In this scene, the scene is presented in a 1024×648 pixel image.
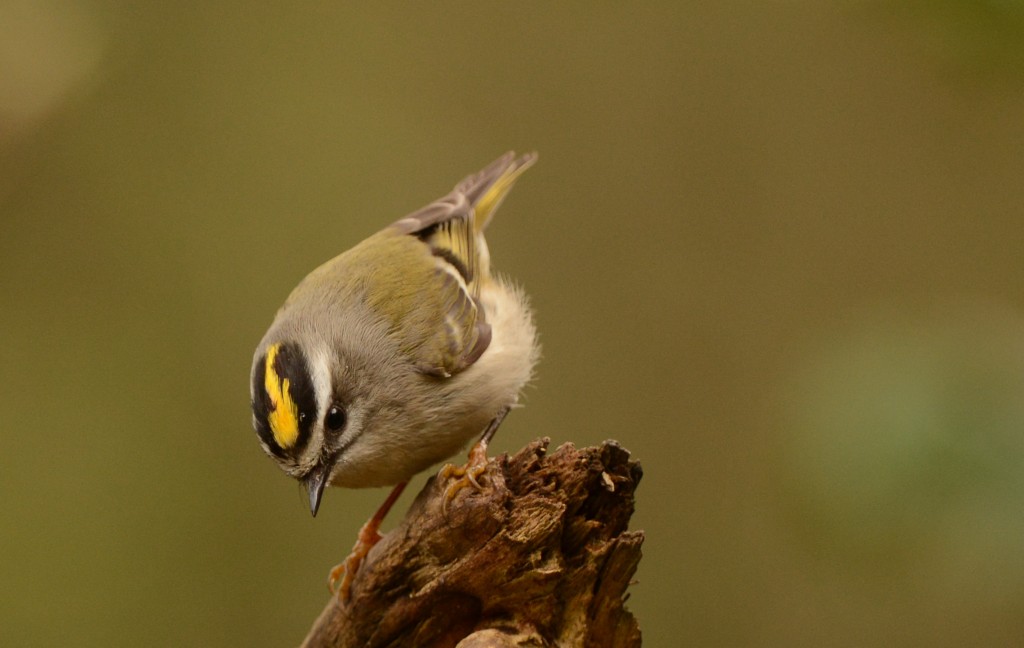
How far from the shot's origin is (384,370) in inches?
111

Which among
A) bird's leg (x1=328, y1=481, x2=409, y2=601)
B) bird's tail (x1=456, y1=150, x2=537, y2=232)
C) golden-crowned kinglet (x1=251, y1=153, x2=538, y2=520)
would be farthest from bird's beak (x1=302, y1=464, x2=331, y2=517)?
bird's tail (x1=456, y1=150, x2=537, y2=232)

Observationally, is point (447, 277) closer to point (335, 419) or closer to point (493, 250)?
point (335, 419)

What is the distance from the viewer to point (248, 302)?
5.21m

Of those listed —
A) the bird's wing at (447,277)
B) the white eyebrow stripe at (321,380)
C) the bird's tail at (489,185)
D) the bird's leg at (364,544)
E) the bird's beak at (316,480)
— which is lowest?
the bird's leg at (364,544)

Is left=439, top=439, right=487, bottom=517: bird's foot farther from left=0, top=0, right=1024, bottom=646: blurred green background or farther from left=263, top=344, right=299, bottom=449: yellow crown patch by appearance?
left=0, top=0, right=1024, bottom=646: blurred green background

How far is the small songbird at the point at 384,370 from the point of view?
2.60m

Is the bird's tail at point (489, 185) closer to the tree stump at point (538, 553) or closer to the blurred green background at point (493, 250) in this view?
the blurred green background at point (493, 250)

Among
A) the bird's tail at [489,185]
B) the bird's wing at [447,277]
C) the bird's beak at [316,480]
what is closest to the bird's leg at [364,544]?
the bird's beak at [316,480]

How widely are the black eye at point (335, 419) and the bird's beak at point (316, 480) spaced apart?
0.11 metres

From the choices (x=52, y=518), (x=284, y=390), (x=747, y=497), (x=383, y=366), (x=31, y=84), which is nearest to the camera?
(x=284, y=390)

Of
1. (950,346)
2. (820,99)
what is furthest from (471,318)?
(820,99)

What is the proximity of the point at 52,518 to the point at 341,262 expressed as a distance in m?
2.67

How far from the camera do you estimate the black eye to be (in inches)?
104

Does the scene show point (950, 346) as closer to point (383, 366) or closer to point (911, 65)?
point (383, 366)
